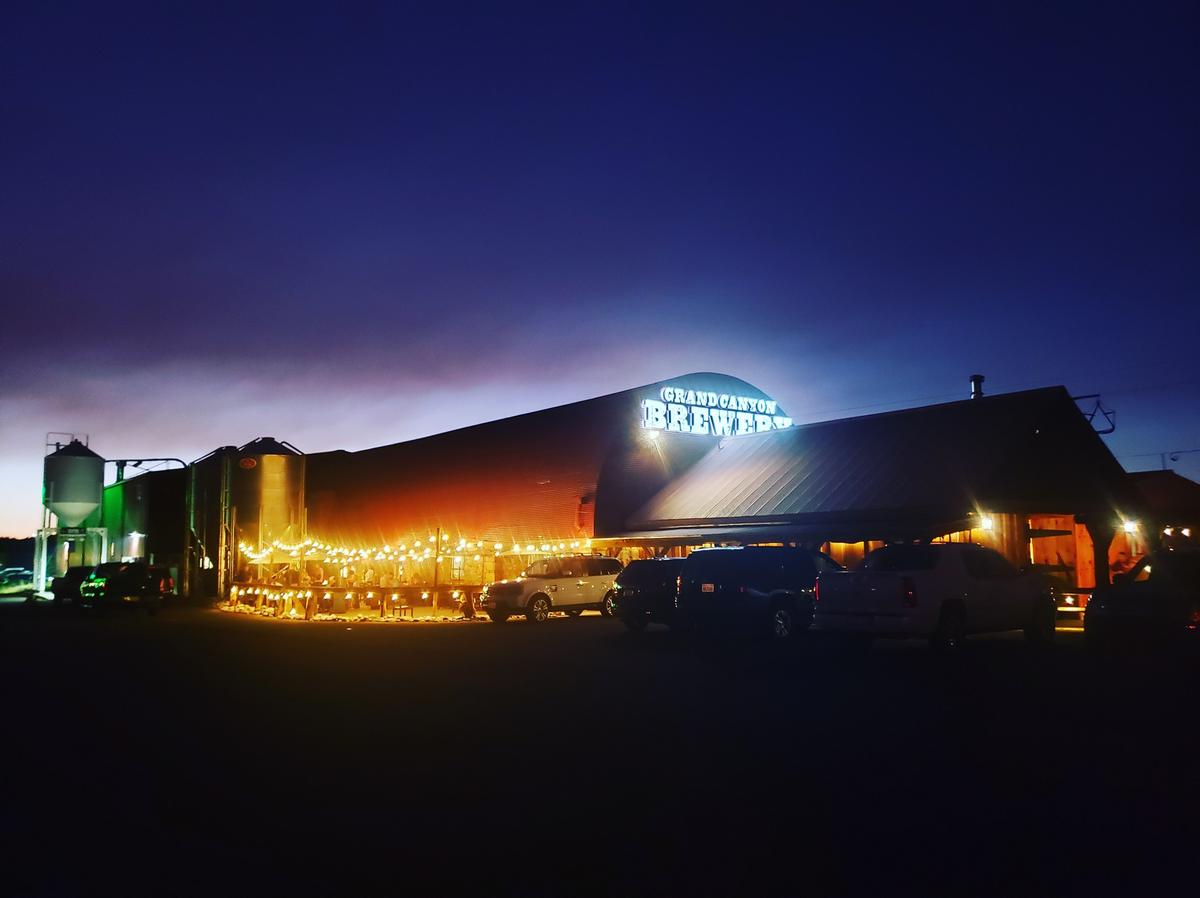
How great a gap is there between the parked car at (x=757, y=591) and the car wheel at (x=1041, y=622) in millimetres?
3864

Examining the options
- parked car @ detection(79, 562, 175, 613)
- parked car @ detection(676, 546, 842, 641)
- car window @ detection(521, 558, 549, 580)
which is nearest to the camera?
parked car @ detection(676, 546, 842, 641)

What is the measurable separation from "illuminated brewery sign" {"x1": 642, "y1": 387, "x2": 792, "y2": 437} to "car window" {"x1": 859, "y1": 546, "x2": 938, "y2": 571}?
22.7 meters

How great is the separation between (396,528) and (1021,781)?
4556 centimetres

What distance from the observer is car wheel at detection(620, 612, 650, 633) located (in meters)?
24.9

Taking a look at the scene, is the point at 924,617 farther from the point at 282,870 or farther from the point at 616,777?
the point at 282,870

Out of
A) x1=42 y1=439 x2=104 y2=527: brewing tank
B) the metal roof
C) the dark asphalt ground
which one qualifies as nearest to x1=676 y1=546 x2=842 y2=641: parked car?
the dark asphalt ground

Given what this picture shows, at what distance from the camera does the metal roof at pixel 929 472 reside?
28.7 meters

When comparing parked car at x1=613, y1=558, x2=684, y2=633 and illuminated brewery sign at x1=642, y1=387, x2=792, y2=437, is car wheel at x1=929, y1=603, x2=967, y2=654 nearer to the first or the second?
parked car at x1=613, y1=558, x2=684, y2=633

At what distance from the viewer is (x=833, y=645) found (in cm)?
2062

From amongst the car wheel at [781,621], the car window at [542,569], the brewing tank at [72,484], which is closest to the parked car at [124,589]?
the car window at [542,569]

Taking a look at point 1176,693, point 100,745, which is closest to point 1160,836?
point 1176,693

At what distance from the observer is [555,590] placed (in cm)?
2962

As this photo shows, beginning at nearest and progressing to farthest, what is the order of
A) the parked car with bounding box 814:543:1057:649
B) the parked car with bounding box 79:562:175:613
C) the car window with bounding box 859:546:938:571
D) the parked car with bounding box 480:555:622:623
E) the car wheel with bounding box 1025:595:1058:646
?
the parked car with bounding box 814:543:1057:649 → the car window with bounding box 859:546:938:571 → the car wheel with bounding box 1025:595:1058:646 → the parked car with bounding box 480:555:622:623 → the parked car with bounding box 79:562:175:613

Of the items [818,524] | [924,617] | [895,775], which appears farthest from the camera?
[818,524]
